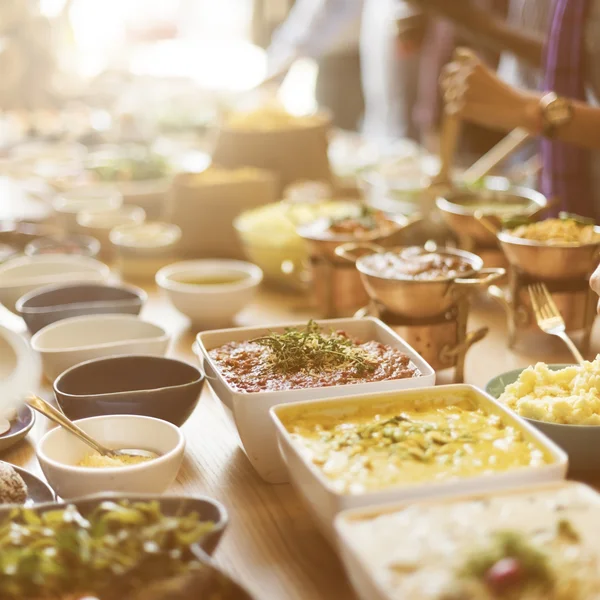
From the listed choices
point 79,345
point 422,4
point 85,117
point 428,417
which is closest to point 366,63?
point 85,117

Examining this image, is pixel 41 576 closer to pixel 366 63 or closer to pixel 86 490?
pixel 86 490

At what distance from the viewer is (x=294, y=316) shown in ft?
8.05

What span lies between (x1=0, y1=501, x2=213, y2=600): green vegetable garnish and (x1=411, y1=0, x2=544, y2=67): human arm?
3.20 meters

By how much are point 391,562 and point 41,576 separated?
428 millimetres

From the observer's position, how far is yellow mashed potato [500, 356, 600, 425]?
144cm

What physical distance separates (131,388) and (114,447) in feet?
0.98

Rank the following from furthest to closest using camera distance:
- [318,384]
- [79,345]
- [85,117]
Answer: [85,117], [79,345], [318,384]

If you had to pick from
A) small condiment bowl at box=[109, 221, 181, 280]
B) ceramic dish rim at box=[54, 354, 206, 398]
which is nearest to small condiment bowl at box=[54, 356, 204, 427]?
ceramic dish rim at box=[54, 354, 206, 398]

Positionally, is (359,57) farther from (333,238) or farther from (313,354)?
(313,354)

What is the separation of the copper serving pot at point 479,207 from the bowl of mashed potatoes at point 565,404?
0.80 metres

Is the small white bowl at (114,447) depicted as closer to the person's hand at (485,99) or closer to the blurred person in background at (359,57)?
the person's hand at (485,99)

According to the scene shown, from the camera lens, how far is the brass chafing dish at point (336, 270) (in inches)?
91.2

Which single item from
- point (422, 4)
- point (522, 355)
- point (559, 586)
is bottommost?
point (522, 355)

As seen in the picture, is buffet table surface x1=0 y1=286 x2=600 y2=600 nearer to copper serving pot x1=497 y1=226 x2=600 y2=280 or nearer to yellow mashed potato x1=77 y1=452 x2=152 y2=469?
yellow mashed potato x1=77 y1=452 x2=152 y2=469
